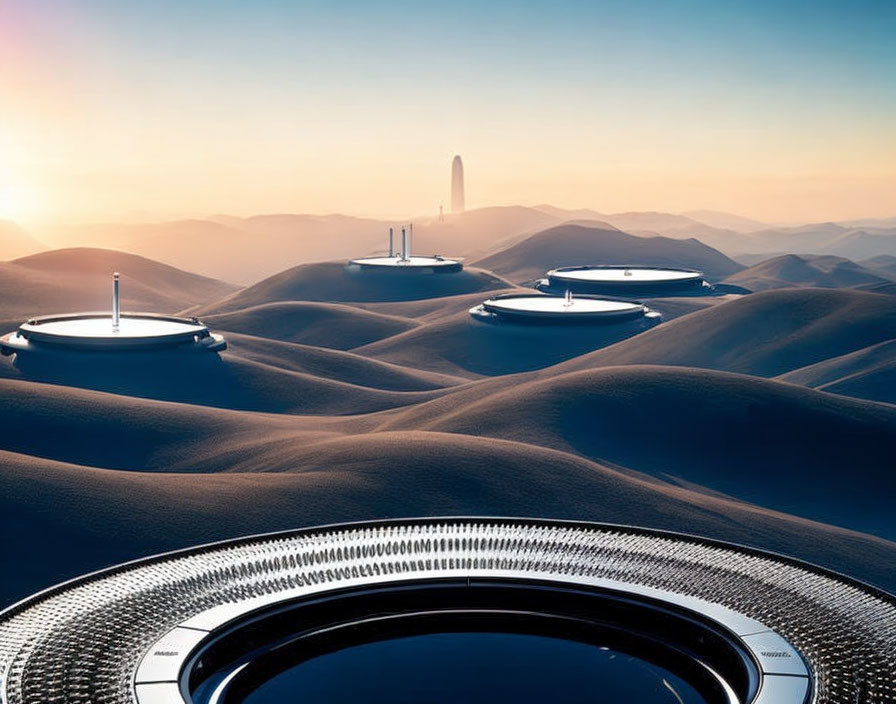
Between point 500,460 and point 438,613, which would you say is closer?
point 438,613

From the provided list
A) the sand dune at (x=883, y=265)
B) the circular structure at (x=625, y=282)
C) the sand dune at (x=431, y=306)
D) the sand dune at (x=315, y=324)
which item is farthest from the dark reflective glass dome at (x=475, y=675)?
the sand dune at (x=883, y=265)

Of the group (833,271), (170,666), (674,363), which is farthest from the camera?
(833,271)

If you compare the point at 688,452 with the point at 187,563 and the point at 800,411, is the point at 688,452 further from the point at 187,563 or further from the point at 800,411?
the point at 187,563

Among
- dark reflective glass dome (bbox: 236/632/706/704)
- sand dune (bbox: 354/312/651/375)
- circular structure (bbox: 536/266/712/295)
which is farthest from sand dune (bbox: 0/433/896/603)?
circular structure (bbox: 536/266/712/295)

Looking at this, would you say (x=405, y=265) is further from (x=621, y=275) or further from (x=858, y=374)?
(x=858, y=374)

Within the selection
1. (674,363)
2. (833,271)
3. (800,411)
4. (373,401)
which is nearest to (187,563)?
(800,411)

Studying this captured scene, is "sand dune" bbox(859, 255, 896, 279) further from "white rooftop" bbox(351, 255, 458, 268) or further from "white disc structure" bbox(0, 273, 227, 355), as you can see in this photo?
"white disc structure" bbox(0, 273, 227, 355)

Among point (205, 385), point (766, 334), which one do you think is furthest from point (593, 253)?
point (205, 385)
